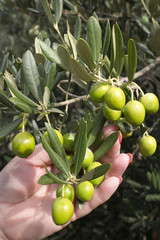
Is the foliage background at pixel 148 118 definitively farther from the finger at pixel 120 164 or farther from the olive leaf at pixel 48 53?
the finger at pixel 120 164

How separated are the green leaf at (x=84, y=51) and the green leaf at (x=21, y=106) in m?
0.32

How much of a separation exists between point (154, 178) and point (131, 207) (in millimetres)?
530

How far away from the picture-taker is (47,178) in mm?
1166

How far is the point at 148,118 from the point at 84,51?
119 centimetres

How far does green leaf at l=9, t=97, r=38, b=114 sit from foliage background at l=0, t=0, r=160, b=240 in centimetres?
30

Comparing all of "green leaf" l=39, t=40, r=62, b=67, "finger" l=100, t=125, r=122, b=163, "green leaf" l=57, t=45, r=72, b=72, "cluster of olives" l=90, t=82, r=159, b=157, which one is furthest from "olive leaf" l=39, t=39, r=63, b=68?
"finger" l=100, t=125, r=122, b=163

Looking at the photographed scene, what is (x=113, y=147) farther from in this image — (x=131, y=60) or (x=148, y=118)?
(x=148, y=118)

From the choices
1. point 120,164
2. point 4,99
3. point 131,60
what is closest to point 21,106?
point 4,99

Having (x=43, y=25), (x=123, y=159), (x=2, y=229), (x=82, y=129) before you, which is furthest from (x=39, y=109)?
(x=43, y=25)

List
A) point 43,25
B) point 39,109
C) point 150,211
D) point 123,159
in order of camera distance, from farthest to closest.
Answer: point 43,25, point 150,211, point 123,159, point 39,109

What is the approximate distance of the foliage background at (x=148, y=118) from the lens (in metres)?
1.98

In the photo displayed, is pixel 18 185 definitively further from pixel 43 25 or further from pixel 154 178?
pixel 43 25

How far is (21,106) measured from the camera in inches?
43.3

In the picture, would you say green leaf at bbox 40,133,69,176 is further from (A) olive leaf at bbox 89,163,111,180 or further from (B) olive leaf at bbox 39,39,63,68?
(B) olive leaf at bbox 39,39,63,68
